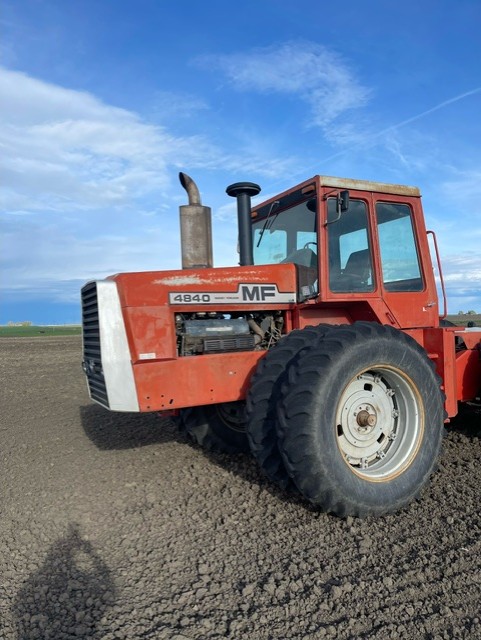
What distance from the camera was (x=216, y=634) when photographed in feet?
8.47

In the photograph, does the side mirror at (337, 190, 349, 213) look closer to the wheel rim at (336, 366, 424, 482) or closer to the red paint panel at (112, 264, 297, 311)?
the red paint panel at (112, 264, 297, 311)

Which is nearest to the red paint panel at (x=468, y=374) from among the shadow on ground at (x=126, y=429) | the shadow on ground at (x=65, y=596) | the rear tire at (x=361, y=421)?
the rear tire at (x=361, y=421)

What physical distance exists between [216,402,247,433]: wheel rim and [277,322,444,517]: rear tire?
4.47ft

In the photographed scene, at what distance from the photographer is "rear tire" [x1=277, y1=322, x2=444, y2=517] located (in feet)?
12.0

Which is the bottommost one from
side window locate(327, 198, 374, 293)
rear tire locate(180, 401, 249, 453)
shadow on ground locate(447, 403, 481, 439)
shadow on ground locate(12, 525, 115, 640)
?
shadow on ground locate(12, 525, 115, 640)

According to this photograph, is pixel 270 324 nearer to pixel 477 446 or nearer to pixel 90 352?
pixel 90 352

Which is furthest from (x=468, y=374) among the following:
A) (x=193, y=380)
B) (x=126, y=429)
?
(x=126, y=429)

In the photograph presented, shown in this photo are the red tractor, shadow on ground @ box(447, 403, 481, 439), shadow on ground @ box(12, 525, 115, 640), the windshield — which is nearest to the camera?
shadow on ground @ box(12, 525, 115, 640)

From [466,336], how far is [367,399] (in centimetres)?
175

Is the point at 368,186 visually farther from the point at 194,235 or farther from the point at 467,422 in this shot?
the point at 467,422

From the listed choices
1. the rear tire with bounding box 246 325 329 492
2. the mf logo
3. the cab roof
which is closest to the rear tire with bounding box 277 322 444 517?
the rear tire with bounding box 246 325 329 492

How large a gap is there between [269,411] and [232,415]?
4.99ft

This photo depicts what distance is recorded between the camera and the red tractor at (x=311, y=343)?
12.4 ft

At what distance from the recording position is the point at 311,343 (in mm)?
3945
